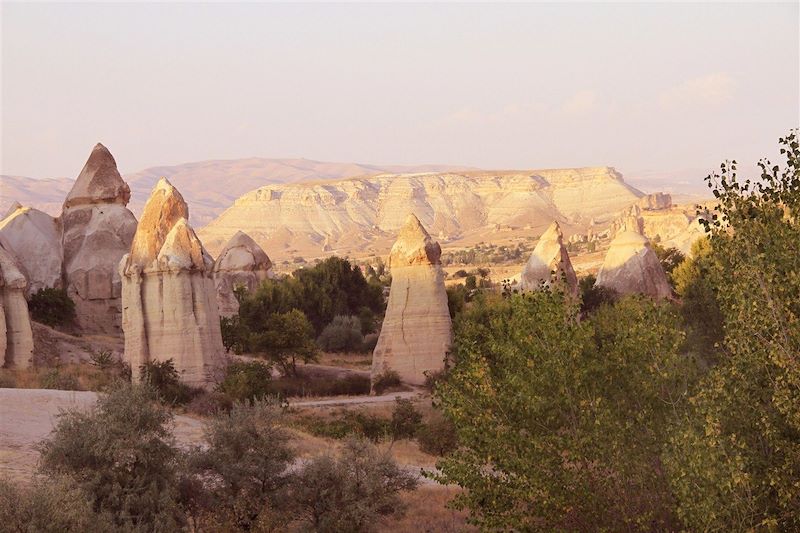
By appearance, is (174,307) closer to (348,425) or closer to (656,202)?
(348,425)

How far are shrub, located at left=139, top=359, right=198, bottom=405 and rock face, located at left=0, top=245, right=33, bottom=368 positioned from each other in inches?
213

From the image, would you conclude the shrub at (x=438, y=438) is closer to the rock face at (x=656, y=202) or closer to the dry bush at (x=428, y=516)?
the dry bush at (x=428, y=516)

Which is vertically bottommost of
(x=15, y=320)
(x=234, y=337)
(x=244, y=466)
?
(x=234, y=337)

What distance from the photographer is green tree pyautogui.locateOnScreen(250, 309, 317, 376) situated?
35719 mm

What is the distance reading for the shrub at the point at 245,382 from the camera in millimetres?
27422

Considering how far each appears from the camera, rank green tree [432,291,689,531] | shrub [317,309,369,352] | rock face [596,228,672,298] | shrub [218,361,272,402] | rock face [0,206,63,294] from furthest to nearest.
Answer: rock face [596,228,672,298] < shrub [317,309,369,352] < rock face [0,206,63,294] < shrub [218,361,272,402] < green tree [432,291,689,531]

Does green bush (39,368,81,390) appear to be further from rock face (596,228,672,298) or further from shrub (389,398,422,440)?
rock face (596,228,672,298)

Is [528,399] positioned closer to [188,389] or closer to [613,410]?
[613,410]

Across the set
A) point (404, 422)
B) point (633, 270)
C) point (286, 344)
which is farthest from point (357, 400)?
point (633, 270)

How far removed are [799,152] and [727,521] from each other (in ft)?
13.4

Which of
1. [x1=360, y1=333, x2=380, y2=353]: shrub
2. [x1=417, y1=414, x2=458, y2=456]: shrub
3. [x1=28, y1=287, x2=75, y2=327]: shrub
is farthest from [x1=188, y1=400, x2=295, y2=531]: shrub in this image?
[x1=360, y1=333, x2=380, y2=353]: shrub

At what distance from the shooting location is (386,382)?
31.7m

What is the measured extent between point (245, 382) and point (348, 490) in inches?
501

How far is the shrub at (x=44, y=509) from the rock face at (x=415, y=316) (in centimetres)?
1932
